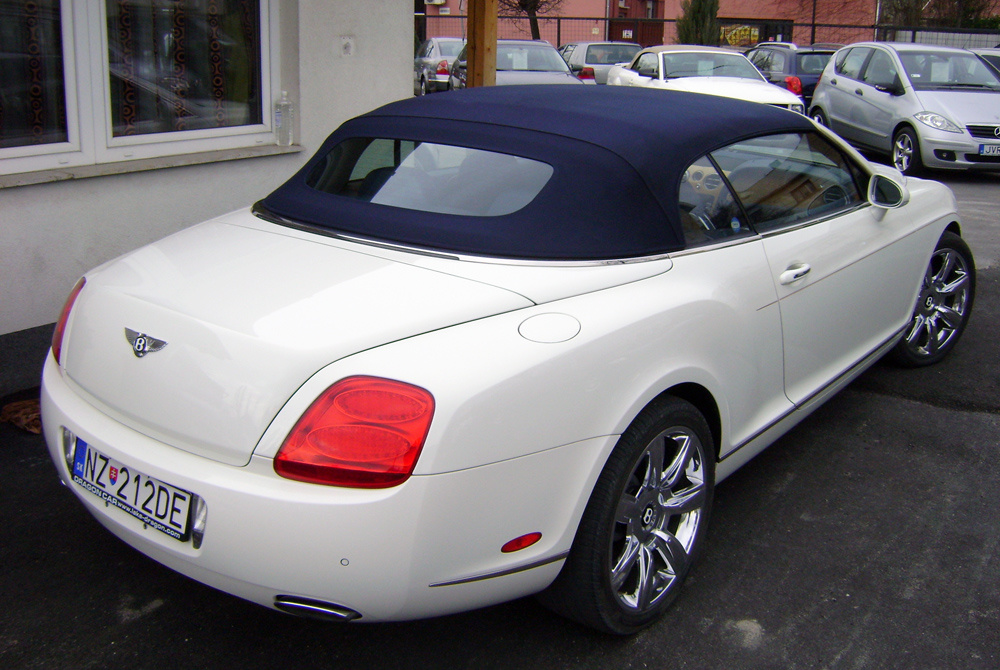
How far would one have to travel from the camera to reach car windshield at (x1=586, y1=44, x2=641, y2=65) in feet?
75.4

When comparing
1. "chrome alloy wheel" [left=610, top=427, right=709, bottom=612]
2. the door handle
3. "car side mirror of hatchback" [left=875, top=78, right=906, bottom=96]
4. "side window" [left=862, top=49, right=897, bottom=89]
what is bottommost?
"chrome alloy wheel" [left=610, top=427, right=709, bottom=612]

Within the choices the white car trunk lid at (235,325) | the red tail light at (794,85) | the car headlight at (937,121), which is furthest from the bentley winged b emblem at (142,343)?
the red tail light at (794,85)

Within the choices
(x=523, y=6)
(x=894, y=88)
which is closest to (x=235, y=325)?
(x=894, y=88)

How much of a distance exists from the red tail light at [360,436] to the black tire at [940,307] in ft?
10.8

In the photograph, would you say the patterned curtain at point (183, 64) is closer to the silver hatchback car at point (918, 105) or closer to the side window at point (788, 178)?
the side window at point (788, 178)

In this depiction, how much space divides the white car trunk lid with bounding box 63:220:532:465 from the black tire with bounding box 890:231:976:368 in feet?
9.99

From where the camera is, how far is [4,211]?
4805 millimetres

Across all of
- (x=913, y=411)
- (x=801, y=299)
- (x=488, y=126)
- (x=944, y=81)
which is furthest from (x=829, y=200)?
(x=944, y=81)

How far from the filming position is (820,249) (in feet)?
11.5

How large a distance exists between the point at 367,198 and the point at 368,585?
1.38 meters

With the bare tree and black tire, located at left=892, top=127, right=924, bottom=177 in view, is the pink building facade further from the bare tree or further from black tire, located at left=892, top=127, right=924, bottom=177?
black tire, located at left=892, top=127, right=924, bottom=177

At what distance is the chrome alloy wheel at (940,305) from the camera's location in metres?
4.77

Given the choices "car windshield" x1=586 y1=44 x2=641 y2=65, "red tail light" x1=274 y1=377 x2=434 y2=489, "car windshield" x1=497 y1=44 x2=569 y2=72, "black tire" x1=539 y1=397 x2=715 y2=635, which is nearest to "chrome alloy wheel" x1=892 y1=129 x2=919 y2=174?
"car windshield" x1=497 y1=44 x2=569 y2=72

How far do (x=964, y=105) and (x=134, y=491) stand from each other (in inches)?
450
